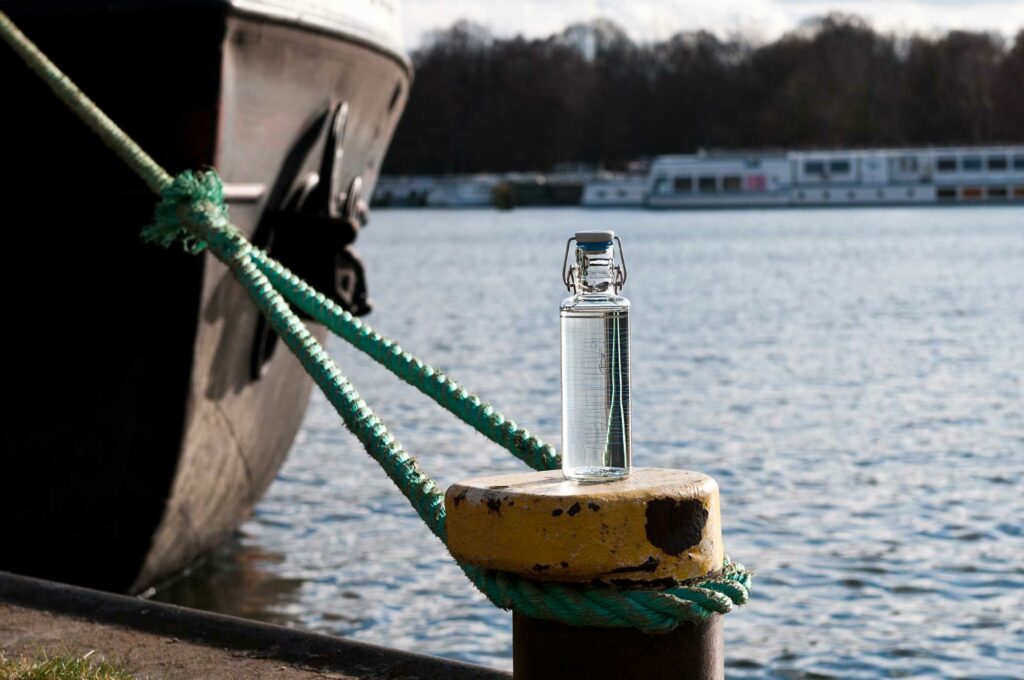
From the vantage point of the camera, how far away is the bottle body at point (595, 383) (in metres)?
2.88

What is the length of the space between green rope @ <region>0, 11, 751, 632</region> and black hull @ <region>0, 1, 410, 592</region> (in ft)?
1.28

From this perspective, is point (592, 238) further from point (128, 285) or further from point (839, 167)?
point (839, 167)

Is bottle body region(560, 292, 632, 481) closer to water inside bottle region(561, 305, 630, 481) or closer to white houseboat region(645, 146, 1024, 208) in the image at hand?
water inside bottle region(561, 305, 630, 481)

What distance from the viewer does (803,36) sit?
118 m

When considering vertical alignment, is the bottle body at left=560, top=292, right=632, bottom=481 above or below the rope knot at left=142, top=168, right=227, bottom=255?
below

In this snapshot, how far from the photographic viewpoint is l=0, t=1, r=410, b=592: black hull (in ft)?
18.7

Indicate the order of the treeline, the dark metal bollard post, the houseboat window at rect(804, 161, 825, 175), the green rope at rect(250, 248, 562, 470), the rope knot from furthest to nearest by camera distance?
the treeline < the houseboat window at rect(804, 161, 825, 175) < the rope knot < the green rope at rect(250, 248, 562, 470) < the dark metal bollard post

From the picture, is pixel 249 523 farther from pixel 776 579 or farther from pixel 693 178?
pixel 693 178

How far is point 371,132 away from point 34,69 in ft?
8.21

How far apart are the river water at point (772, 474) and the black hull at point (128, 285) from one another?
171cm

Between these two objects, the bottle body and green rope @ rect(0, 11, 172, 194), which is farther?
green rope @ rect(0, 11, 172, 194)

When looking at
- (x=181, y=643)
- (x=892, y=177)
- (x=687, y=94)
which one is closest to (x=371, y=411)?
(x=181, y=643)

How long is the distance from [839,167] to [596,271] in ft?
265

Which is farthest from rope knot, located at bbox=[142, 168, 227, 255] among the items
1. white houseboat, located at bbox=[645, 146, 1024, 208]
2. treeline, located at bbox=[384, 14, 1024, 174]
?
treeline, located at bbox=[384, 14, 1024, 174]
